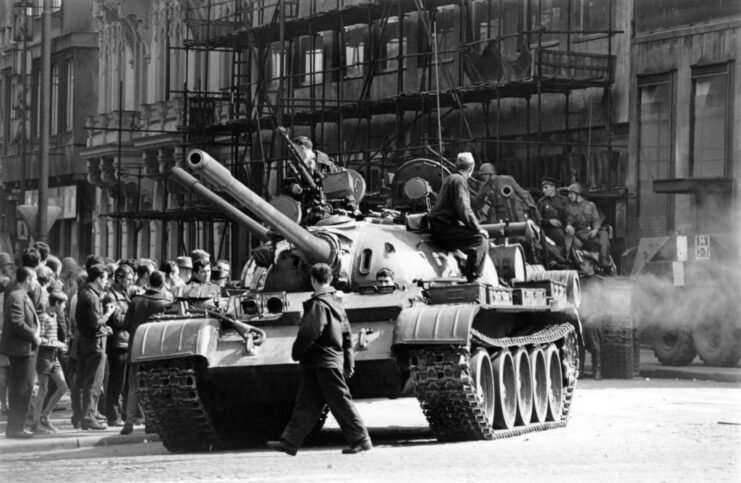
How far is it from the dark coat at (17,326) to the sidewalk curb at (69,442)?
3.10 ft

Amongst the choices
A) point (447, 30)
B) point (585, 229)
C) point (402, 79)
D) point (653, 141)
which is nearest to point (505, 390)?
point (585, 229)

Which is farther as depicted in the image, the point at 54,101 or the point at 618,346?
the point at 54,101

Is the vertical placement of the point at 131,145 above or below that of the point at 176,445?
above

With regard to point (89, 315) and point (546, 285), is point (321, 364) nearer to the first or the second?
point (89, 315)

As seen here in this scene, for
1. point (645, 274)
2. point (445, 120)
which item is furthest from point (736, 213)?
point (445, 120)

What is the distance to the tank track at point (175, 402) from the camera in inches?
691

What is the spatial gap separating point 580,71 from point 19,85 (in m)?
24.1

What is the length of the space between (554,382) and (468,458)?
5265 mm

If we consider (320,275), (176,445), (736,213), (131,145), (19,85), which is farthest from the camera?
(19,85)

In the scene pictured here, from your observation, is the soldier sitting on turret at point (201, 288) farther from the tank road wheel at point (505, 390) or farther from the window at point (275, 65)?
the window at point (275, 65)

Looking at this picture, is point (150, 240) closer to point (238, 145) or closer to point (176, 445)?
point (238, 145)

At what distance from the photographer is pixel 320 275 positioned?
16125mm

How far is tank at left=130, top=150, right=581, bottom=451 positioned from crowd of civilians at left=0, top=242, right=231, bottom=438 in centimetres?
88

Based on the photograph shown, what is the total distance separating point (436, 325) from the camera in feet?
56.5
